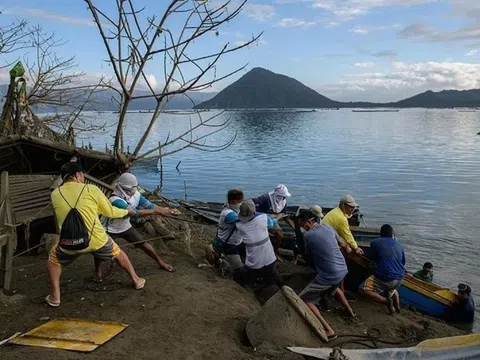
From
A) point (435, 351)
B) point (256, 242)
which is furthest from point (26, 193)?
point (435, 351)

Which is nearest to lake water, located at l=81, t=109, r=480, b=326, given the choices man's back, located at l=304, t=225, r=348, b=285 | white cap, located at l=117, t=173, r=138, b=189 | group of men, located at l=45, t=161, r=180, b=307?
man's back, located at l=304, t=225, r=348, b=285

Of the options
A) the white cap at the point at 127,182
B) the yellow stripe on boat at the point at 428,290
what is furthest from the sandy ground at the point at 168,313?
the white cap at the point at 127,182

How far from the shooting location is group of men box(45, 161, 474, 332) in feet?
21.1

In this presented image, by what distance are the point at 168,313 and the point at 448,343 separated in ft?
12.7

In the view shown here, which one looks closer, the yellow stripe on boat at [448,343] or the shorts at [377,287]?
the yellow stripe on boat at [448,343]

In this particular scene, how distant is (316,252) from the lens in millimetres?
7727

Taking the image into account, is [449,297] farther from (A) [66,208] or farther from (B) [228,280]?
(A) [66,208]

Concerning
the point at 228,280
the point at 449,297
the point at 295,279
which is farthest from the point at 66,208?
the point at 449,297

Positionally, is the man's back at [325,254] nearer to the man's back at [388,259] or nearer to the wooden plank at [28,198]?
the man's back at [388,259]

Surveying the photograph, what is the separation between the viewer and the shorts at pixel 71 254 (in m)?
6.61

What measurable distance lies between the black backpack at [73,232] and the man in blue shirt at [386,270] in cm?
523

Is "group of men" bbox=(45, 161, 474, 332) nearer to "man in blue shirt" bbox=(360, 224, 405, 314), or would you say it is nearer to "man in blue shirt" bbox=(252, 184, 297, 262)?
"man in blue shirt" bbox=(360, 224, 405, 314)

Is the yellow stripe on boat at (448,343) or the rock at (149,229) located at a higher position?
the rock at (149,229)

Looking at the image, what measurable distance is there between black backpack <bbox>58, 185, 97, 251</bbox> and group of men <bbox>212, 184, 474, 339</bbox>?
2778mm
